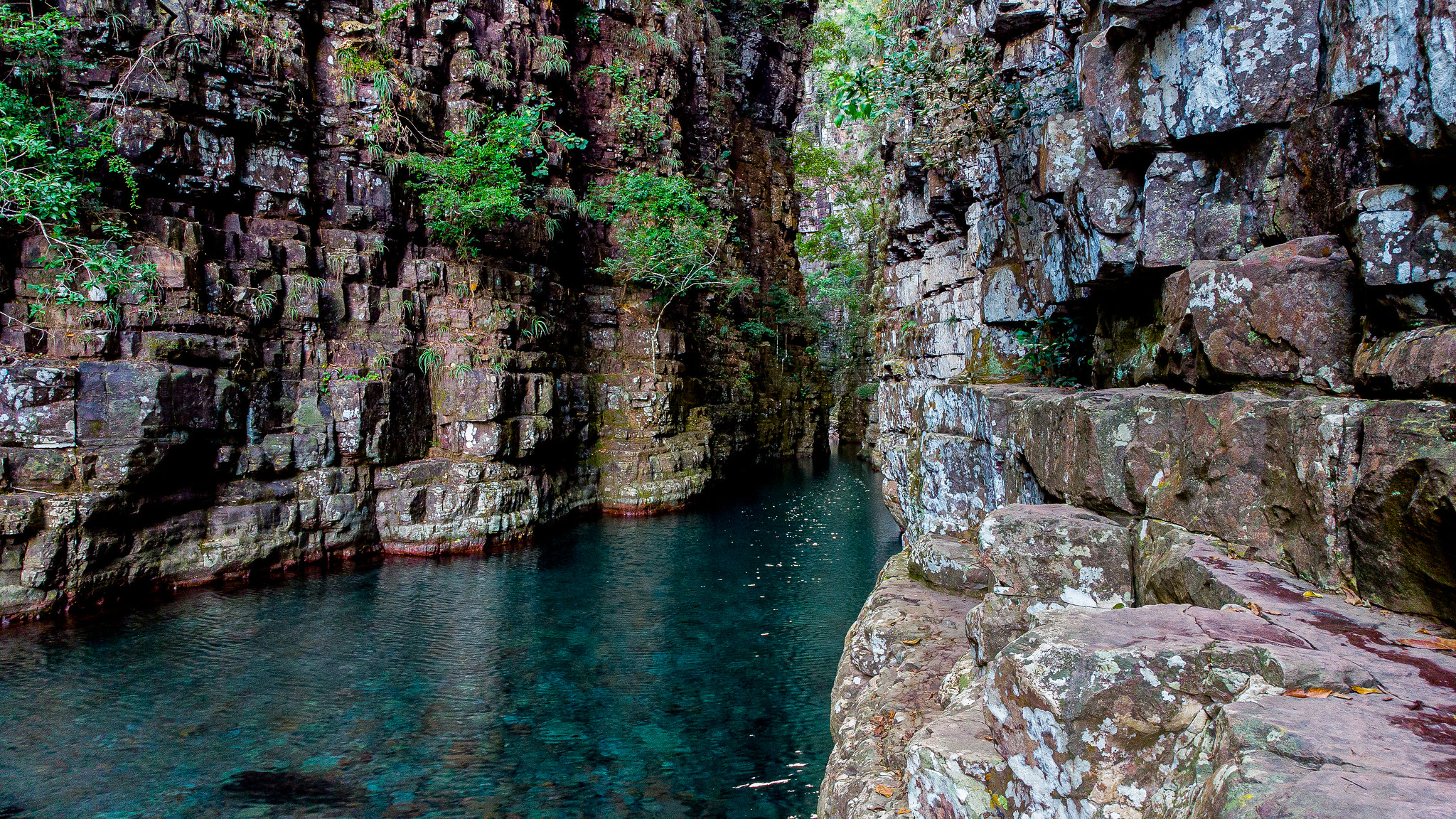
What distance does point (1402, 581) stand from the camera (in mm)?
2838

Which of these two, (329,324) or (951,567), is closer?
(951,567)

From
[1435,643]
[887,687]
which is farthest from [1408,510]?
[887,687]

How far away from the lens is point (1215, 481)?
146 inches

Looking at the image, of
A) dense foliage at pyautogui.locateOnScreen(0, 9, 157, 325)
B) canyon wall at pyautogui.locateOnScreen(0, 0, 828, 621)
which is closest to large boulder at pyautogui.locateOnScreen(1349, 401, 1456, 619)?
canyon wall at pyautogui.locateOnScreen(0, 0, 828, 621)

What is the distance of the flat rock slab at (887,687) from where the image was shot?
151 inches

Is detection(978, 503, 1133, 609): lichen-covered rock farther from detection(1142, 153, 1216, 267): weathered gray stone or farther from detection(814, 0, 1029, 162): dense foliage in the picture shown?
→ detection(814, 0, 1029, 162): dense foliage

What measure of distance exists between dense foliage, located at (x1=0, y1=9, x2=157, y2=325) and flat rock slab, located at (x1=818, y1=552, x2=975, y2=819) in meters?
12.7

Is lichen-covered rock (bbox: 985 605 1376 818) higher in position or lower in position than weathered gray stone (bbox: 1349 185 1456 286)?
lower

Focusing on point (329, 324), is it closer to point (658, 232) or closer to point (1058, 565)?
point (658, 232)

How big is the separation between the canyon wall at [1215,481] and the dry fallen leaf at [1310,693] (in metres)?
0.02

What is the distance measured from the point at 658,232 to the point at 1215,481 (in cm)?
1778

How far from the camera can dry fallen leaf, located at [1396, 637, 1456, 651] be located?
8.40ft

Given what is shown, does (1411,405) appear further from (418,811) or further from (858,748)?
(418,811)

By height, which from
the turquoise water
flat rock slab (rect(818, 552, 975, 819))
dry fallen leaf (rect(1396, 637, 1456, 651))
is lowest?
the turquoise water
